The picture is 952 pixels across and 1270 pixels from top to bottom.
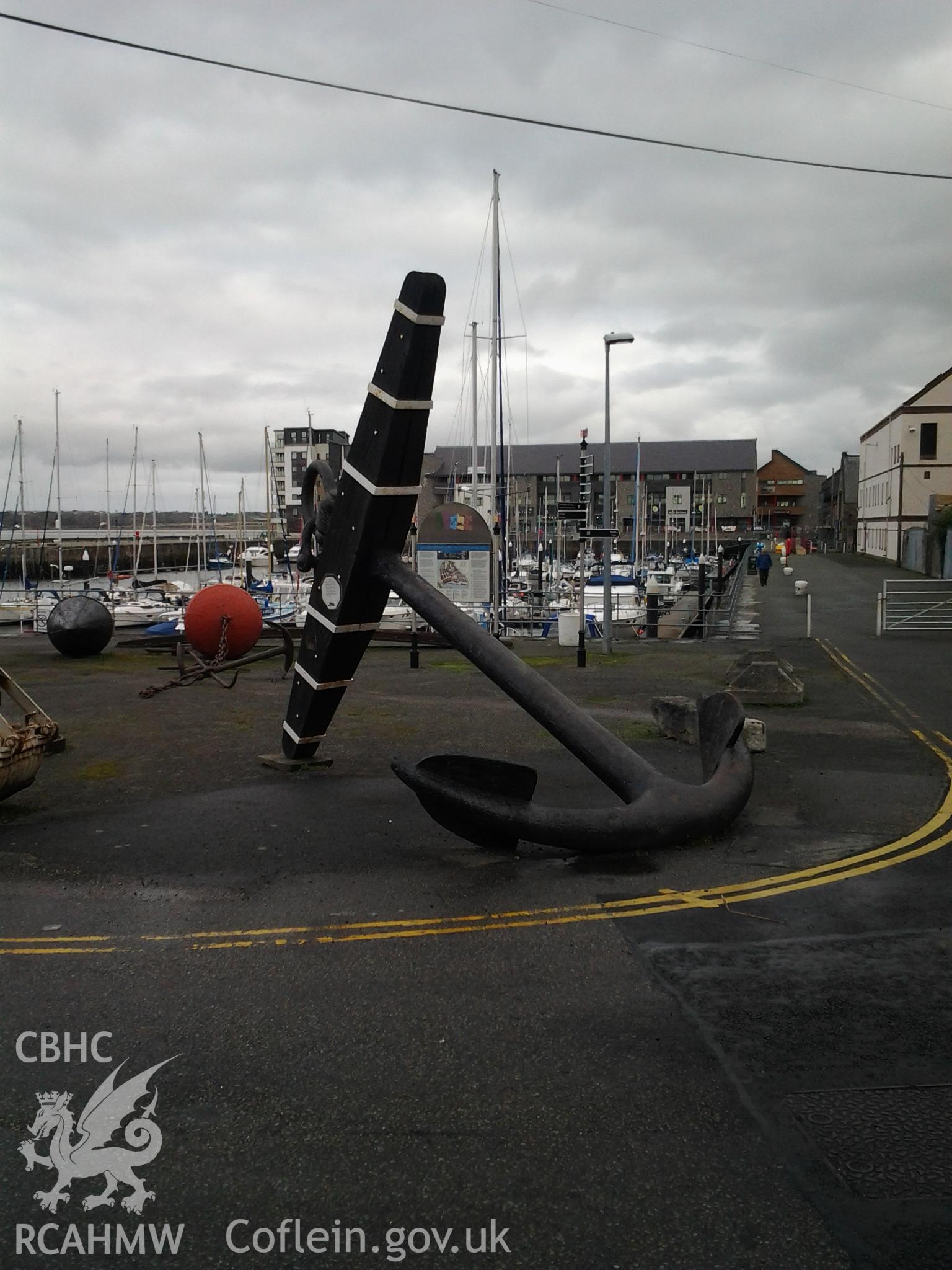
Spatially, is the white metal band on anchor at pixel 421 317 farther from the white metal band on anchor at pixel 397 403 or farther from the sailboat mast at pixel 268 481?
the sailboat mast at pixel 268 481

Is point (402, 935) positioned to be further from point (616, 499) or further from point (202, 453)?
point (616, 499)

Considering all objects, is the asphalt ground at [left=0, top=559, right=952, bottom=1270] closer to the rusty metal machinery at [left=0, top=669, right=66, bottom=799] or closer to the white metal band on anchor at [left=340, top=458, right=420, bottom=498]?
the rusty metal machinery at [left=0, top=669, right=66, bottom=799]

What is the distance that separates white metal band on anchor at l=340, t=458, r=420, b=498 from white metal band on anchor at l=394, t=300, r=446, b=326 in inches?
53.1

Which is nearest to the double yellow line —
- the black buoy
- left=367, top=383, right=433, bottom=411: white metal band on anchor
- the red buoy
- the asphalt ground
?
the asphalt ground

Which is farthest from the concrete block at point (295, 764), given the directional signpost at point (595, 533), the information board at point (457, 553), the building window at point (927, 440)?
the building window at point (927, 440)

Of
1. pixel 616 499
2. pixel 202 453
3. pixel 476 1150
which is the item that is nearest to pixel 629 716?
pixel 476 1150

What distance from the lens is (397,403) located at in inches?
305

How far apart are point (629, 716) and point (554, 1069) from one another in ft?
28.4

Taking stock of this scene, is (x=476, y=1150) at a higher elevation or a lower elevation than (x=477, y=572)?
lower

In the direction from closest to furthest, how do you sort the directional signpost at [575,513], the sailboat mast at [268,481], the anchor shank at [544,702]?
the anchor shank at [544,702], the directional signpost at [575,513], the sailboat mast at [268,481]

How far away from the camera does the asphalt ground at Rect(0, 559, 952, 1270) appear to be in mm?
3266

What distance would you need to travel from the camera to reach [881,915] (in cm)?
585

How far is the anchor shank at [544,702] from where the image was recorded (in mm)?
6887

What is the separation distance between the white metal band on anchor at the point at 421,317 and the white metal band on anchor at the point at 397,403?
0.63 m
